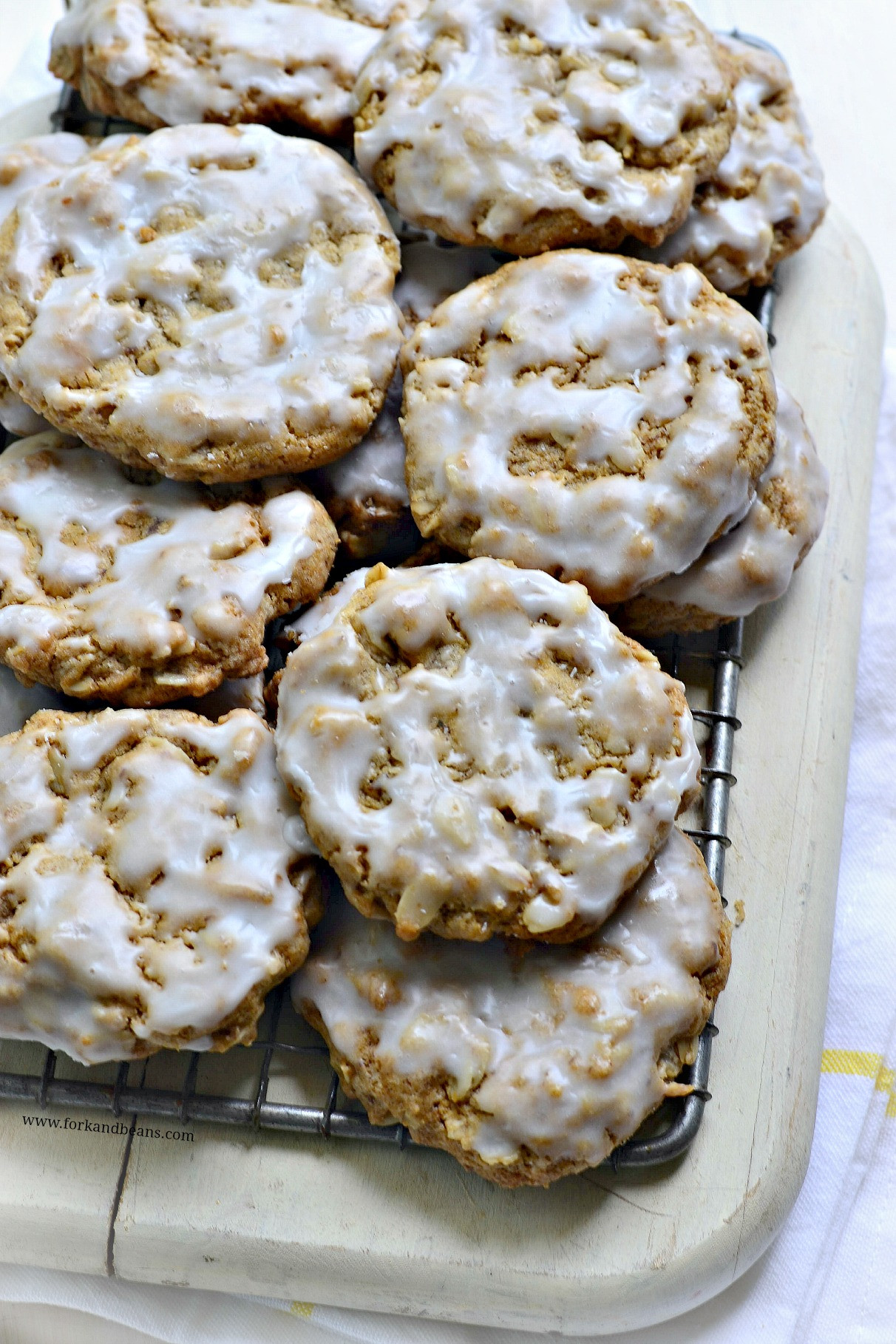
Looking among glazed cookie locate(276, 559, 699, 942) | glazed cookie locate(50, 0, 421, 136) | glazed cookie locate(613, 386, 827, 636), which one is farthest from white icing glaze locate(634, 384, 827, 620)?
glazed cookie locate(50, 0, 421, 136)

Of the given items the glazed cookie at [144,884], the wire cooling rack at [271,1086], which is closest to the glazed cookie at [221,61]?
the glazed cookie at [144,884]

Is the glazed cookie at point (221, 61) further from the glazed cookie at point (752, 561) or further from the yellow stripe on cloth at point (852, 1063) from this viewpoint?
the yellow stripe on cloth at point (852, 1063)

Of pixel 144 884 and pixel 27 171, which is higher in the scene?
pixel 27 171

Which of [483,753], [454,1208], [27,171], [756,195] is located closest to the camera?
[483,753]

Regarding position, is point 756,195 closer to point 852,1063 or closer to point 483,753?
point 483,753

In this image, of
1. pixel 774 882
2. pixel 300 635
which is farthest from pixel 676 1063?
pixel 300 635

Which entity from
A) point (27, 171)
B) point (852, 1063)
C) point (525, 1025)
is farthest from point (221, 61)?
point (852, 1063)
